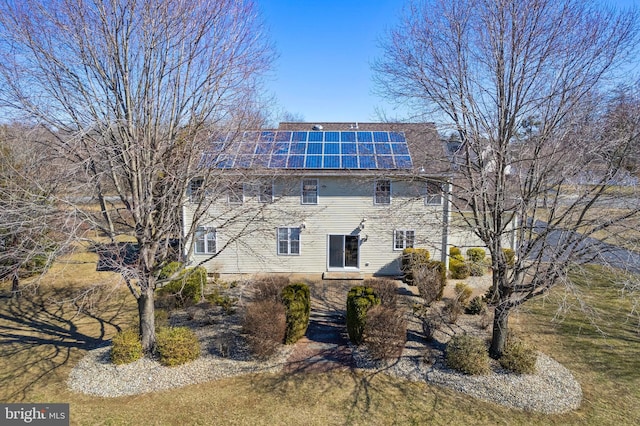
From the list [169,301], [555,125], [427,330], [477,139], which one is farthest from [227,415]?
[555,125]

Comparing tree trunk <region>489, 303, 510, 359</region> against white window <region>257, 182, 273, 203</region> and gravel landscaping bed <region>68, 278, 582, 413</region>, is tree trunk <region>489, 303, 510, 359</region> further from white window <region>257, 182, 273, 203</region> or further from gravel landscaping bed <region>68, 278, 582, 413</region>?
white window <region>257, 182, 273, 203</region>

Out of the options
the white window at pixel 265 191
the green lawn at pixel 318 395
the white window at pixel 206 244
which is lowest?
the green lawn at pixel 318 395

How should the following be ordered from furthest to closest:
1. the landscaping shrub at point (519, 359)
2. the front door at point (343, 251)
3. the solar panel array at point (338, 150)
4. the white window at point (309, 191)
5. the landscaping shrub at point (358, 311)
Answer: the front door at point (343, 251)
the white window at point (309, 191)
the solar panel array at point (338, 150)
the landscaping shrub at point (358, 311)
the landscaping shrub at point (519, 359)

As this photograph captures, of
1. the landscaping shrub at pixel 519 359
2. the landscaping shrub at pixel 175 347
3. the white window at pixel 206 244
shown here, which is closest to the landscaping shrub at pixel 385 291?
the landscaping shrub at pixel 519 359

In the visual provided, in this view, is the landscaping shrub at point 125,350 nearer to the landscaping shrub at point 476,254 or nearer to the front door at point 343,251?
the front door at point 343,251

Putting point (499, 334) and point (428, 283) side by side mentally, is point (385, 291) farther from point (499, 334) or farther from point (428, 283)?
point (499, 334)

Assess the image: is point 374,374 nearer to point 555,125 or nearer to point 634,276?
point 634,276
